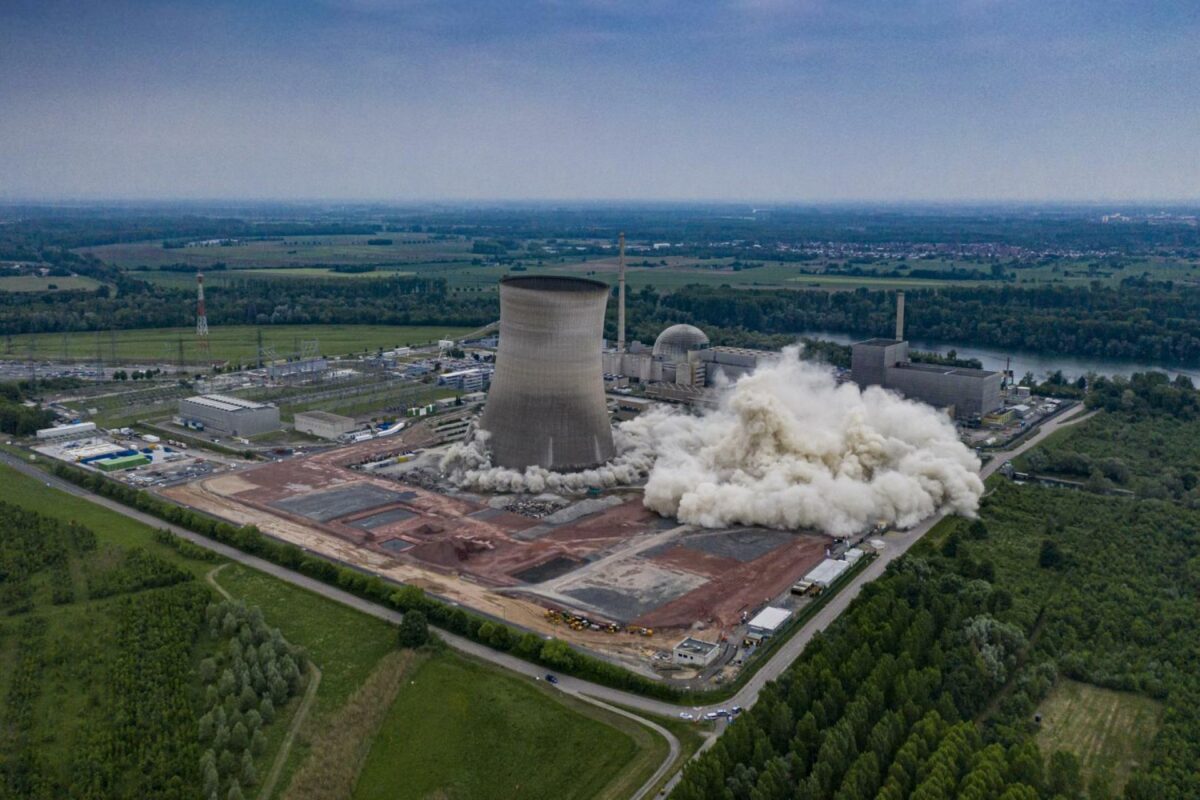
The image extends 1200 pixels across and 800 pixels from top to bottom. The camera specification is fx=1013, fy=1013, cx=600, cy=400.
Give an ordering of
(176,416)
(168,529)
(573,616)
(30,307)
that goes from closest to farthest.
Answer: (573,616)
(168,529)
(176,416)
(30,307)

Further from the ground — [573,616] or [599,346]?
[599,346]

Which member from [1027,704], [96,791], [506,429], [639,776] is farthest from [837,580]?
[96,791]

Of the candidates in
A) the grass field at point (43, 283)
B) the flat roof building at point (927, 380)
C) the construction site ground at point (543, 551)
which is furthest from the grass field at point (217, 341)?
the flat roof building at point (927, 380)

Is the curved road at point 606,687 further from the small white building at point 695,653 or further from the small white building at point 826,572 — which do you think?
the small white building at point 695,653

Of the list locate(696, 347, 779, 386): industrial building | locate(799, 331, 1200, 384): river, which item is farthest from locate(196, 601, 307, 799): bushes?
locate(799, 331, 1200, 384): river

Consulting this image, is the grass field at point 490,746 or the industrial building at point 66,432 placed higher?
the industrial building at point 66,432

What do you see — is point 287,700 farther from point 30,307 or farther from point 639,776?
point 30,307
